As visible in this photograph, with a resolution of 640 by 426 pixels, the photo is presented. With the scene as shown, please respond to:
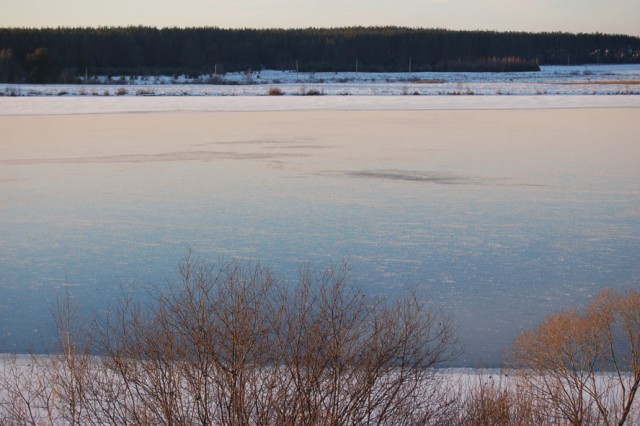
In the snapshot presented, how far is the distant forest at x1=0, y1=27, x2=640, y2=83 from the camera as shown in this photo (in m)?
57.0

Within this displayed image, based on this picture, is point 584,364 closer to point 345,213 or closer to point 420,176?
point 345,213

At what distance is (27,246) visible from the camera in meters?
6.97

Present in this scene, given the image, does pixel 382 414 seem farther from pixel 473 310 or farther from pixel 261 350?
pixel 473 310

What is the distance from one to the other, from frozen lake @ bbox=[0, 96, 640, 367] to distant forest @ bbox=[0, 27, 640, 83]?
34963 millimetres

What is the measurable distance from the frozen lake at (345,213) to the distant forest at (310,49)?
115ft

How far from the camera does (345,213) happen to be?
27.0ft

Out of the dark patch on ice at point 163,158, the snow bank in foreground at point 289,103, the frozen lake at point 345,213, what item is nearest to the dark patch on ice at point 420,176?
the frozen lake at point 345,213

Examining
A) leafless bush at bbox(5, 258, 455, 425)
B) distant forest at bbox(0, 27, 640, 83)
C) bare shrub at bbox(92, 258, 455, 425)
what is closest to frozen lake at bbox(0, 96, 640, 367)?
leafless bush at bbox(5, 258, 455, 425)

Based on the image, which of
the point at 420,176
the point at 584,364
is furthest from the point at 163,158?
the point at 584,364

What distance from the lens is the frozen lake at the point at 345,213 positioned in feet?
19.3

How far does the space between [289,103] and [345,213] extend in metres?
14.8

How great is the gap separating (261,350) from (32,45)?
54.3 meters

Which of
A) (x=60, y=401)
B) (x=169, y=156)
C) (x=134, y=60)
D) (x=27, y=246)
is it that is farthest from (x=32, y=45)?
(x=60, y=401)

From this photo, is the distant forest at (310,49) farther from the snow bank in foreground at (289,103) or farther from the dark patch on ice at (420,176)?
the dark patch on ice at (420,176)
